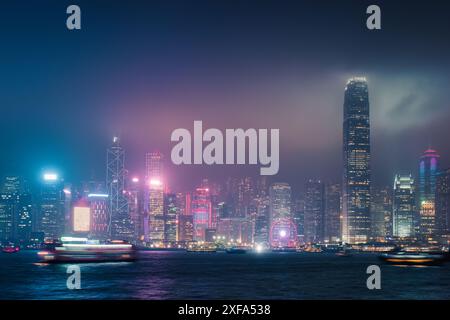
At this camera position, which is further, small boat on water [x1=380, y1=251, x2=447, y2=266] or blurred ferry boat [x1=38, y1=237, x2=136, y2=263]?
small boat on water [x1=380, y1=251, x2=447, y2=266]

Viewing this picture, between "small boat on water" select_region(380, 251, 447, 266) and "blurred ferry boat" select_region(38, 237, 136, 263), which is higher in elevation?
"blurred ferry boat" select_region(38, 237, 136, 263)

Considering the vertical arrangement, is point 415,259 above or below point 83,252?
below

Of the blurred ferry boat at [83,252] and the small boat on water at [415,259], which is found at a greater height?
the blurred ferry boat at [83,252]

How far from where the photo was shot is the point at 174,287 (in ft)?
213

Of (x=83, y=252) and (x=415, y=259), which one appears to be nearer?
(x=83, y=252)

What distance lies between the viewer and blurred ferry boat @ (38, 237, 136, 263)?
134m

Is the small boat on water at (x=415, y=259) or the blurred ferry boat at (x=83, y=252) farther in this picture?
the small boat on water at (x=415, y=259)

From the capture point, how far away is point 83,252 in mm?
139250

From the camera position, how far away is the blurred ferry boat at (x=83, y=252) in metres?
134
